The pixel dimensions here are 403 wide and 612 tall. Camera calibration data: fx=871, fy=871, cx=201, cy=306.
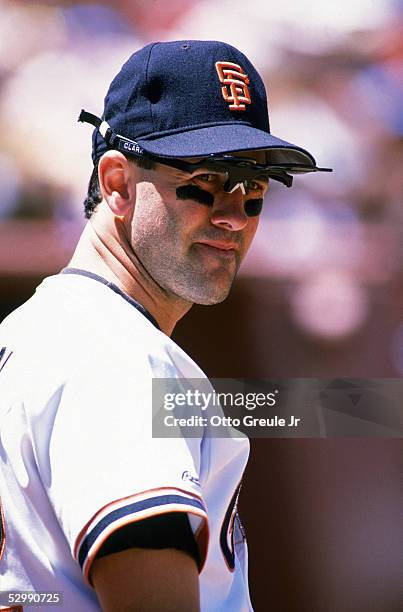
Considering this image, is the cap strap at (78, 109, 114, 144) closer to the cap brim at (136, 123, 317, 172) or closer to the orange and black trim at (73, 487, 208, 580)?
the cap brim at (136, 123, 317, 172)

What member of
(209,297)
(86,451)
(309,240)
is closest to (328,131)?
(309,240)

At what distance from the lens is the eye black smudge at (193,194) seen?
1296mm

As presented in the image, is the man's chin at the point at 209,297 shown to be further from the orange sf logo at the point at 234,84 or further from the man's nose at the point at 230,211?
the orange sf logo at the point at 234,84

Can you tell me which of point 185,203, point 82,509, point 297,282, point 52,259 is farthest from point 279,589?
point 82,509

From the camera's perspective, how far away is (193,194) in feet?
4.27

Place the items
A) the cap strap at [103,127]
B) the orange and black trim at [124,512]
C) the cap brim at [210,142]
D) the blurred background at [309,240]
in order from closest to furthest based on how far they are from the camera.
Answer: the orange and black trim at [124,512] < the cap brim at [210,142] < the cap strap at [103,127] < the blurred background at [309,240]

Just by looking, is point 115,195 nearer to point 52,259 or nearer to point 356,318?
point 52,259

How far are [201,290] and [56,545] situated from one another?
48cm

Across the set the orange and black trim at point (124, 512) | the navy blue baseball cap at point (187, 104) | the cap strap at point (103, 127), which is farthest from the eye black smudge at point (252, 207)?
the orange and black trim at point (124, 512)

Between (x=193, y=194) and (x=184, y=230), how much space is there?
55mm

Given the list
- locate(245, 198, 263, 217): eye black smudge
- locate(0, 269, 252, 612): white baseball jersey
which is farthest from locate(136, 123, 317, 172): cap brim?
locate(0, 269, 252, 612): white baseball jersey

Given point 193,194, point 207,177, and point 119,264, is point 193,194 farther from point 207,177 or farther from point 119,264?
point 119,264

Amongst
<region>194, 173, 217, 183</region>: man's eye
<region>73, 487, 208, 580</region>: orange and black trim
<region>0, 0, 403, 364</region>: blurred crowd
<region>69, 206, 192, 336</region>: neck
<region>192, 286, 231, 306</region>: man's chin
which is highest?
<region>0, 0, 403, 364</region>: blurred crowd

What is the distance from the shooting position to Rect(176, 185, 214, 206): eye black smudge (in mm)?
1296
